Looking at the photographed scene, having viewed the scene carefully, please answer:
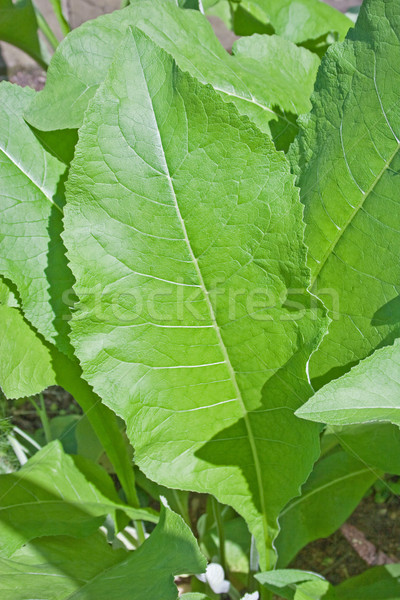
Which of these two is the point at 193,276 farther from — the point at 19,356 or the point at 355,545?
the point at 355,545

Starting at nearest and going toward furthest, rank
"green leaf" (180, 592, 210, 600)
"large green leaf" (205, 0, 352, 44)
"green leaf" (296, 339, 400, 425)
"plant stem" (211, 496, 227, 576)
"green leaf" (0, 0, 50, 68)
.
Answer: "green leaf" (296, 339, 400, 425)
"green leaf" (180, 592, 210, 600)
"plant stem" (211, 496, 227, 576)
"large green leaf" (205, 0, 352, 44)
"green leaf" (0, 0, 50, 68)

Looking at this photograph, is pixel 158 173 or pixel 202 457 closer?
pixel 158 173

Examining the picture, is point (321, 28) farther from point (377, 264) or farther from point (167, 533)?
point (167, 533)

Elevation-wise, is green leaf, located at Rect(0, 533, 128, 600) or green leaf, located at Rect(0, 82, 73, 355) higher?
green leaf, located at Rect(0, 82, 73, 355)

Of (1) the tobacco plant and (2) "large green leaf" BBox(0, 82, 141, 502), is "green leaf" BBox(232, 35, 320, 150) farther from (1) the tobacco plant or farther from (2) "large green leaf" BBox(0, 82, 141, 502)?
(2) "large green leaf" BBox(0, 82, 141, 502)

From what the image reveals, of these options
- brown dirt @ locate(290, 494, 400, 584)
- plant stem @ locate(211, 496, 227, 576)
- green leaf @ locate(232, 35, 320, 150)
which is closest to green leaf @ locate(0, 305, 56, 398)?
plant stem @ locate(211, 496, 227, 576)

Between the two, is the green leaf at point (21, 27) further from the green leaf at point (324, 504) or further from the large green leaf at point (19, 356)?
the green leaf at point (324, 504)

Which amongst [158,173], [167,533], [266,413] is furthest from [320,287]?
[167,533]
